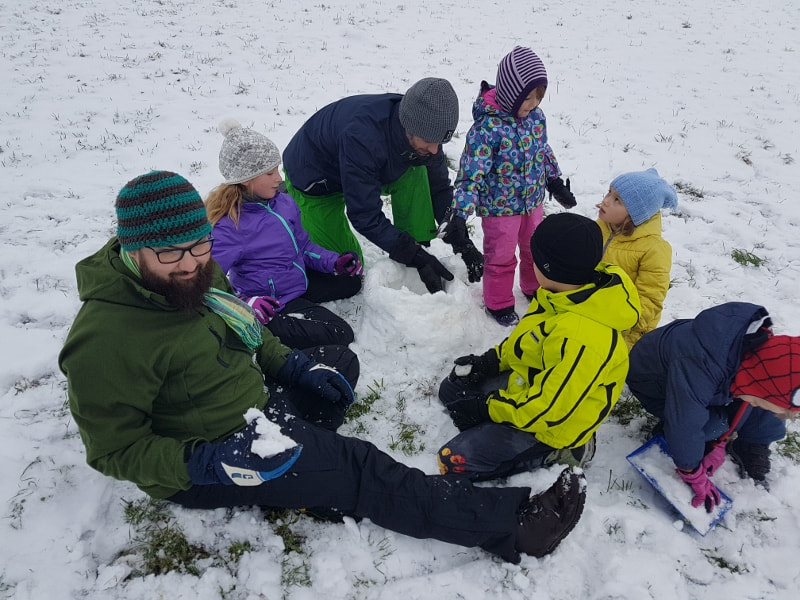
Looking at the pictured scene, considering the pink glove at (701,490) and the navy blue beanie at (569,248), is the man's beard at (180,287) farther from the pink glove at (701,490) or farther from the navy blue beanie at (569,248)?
the pink glove at (701,490)

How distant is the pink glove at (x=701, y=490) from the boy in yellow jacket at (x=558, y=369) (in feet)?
1.68

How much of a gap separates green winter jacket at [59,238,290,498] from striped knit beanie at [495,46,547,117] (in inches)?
97.4

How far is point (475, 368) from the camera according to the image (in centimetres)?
301

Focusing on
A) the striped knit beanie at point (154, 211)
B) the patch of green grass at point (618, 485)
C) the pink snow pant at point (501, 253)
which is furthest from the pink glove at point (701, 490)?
the striped knit beanie at point (154, 211)

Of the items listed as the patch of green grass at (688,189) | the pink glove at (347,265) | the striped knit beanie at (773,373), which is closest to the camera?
the striped knit beanie at (773,373)

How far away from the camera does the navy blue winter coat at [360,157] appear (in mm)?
3400

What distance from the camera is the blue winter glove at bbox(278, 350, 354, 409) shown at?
2746 millimetres

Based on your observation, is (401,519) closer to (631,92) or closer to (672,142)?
(672,142)

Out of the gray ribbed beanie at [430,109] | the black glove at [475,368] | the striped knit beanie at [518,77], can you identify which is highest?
the striped knit beanie at [518,77]

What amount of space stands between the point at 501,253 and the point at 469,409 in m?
1.44

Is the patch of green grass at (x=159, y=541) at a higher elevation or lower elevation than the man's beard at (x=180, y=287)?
lower

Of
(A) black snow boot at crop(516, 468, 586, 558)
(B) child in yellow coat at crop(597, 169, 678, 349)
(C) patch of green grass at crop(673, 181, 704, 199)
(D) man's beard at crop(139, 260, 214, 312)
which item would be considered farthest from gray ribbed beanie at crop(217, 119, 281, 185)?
(C) patch of green grass at crop(673, 181, 704, 199)

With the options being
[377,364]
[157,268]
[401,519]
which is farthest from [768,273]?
[157,268]

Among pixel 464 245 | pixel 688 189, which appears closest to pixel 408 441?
pixel 464 245
